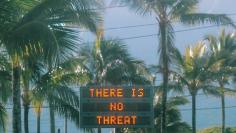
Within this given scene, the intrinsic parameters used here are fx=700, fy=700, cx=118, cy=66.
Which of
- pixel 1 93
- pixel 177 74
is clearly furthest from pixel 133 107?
pixel 177 74

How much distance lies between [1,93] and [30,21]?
18.6ft

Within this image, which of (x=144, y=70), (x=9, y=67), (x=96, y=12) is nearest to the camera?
(x=96, y=12)

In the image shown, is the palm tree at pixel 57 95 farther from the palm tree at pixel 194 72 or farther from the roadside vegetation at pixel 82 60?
the palm tree at pixel 194 72

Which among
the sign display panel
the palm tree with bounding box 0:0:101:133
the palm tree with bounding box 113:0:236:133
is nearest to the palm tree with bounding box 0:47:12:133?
the sign display panel

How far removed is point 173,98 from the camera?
3888 centimetres

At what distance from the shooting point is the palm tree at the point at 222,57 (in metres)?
34.2

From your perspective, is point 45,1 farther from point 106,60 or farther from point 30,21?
point 106,60

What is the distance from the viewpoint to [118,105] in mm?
21250

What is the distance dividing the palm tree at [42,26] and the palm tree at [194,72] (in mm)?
17597

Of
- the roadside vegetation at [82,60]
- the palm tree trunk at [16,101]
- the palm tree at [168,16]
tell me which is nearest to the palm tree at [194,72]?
the roadside vegetation at [82,60]

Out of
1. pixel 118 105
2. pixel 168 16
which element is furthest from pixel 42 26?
pixel 168 16

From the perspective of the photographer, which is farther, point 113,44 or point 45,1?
point 113,44

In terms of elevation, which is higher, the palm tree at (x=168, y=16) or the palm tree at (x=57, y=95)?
the palm tree at (x=168, y=16)

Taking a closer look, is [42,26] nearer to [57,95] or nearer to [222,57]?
[57,95]
